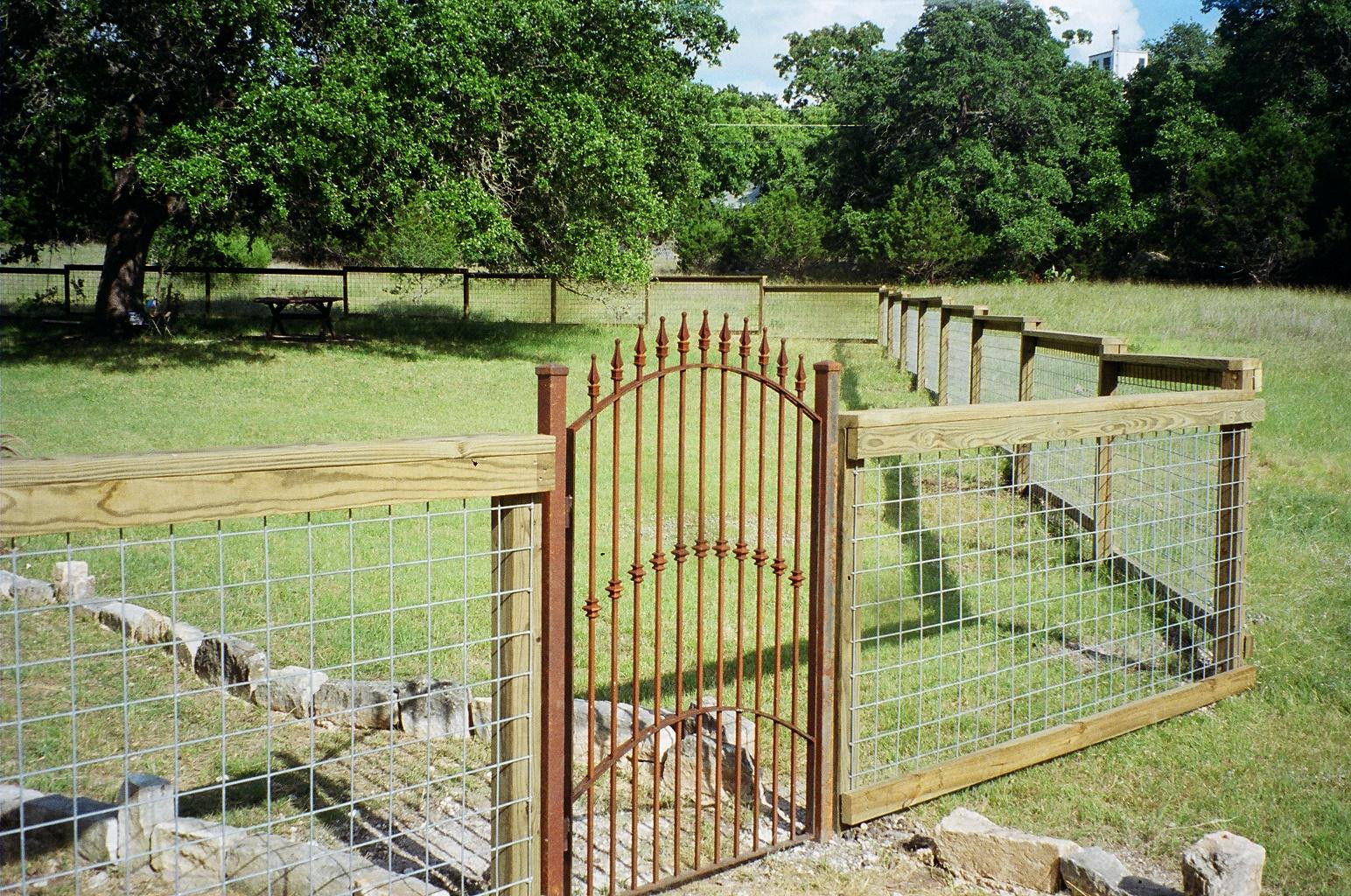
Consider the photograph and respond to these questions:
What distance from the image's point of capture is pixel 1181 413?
4801mm

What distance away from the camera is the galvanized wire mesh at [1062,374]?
7832 mm

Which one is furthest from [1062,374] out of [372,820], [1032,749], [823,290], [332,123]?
[823,290]

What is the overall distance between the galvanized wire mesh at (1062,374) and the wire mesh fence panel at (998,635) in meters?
0.65

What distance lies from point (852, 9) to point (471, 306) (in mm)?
94074

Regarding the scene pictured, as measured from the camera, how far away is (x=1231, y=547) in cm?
512

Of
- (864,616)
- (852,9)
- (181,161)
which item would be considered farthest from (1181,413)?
(852,9)

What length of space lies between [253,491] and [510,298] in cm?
2259

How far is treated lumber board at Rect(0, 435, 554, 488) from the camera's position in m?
2.17

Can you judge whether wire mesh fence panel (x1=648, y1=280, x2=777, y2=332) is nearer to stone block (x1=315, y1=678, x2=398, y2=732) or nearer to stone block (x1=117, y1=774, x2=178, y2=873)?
stone block (x1=315, y1=678, x2=398, y2=732)

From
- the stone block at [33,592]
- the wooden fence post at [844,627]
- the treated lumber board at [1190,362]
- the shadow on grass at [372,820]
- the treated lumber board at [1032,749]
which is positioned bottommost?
the shadow on grass at [372,820]

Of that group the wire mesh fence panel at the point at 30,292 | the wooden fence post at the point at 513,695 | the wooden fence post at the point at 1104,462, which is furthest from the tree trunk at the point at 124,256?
the wooden fence post at the point at 513,695

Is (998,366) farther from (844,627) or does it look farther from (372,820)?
(372,820)

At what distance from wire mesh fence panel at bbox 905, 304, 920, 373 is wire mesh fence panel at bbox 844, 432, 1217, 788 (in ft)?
29.8

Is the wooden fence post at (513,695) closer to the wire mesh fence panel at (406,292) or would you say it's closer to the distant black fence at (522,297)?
the distant black fence at (522,297)
